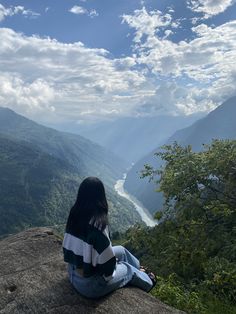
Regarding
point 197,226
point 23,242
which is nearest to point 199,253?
point 197,226

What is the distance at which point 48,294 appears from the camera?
9727 millimetres

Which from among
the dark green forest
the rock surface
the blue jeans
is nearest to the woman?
the blue jeans

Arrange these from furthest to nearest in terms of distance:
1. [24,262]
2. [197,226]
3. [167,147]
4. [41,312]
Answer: [167,147] < [197,226] < [24,262] < [41,312]

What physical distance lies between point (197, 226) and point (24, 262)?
6140 millimetres

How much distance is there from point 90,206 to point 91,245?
91 centimetres

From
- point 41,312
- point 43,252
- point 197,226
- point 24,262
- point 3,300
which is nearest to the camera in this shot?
point 41,312

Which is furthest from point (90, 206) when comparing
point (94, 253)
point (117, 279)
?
point (117, 279)

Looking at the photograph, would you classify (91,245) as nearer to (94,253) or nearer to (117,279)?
(94,253)

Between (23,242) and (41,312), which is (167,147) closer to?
(23,242)

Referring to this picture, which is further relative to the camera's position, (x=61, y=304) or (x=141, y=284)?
(x=141, y=284)

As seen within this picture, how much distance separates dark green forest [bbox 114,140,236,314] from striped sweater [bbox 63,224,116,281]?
281cm

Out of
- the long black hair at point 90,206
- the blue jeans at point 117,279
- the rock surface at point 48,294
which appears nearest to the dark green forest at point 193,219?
the blue jeans at point 117,279

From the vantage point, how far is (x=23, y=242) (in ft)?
44.4

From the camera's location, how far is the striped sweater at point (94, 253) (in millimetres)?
9242
